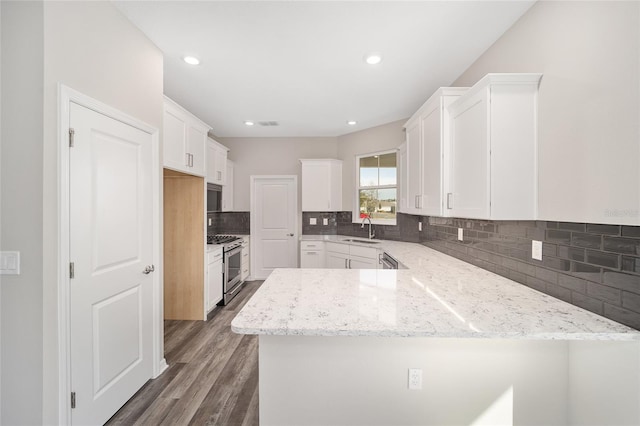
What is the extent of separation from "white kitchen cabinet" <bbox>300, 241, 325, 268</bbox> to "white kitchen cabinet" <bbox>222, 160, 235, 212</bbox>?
4.93ft

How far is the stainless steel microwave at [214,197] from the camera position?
416cm

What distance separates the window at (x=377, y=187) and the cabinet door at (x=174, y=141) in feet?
9.41

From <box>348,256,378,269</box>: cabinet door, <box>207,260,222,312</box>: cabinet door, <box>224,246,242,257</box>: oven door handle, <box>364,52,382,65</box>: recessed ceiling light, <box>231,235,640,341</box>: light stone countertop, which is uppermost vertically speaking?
<box>364,52,382,65</box>: recessed ceiling light

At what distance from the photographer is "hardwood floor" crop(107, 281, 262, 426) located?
1.88 meters

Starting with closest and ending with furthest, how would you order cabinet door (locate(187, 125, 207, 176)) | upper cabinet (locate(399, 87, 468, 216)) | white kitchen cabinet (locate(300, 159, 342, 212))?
upper cabinet (locate(399, 87, 468, 216)) → cabinet door (locate(187, 125, 207, 176)) → white kitchen cabinet (locate(300, 159, 342, 212))

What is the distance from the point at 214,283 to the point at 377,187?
2.89 metres

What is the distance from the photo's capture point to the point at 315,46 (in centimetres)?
228

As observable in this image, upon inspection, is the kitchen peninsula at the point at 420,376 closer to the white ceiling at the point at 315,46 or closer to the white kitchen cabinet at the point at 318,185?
the white ceiling at the point at 315,46

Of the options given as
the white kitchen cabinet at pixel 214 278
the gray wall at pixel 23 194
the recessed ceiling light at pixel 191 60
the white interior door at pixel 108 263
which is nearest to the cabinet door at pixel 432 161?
the recessed ceiling light at pixel 191 60

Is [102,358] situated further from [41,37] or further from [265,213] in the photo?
[265,213]

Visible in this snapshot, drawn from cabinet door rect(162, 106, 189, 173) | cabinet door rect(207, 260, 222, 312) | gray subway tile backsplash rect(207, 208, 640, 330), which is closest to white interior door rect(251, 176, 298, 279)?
cabinet door rect(207, 260, 222, 312)

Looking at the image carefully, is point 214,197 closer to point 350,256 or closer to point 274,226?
point 274,226

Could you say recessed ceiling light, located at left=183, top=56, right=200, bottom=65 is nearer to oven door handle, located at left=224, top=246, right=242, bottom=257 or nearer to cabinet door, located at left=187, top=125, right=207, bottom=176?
cabinet door, located at left=187, top=125, right=207, bottom=176

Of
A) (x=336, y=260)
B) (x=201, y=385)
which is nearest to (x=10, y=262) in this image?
(x=201, y=385)
